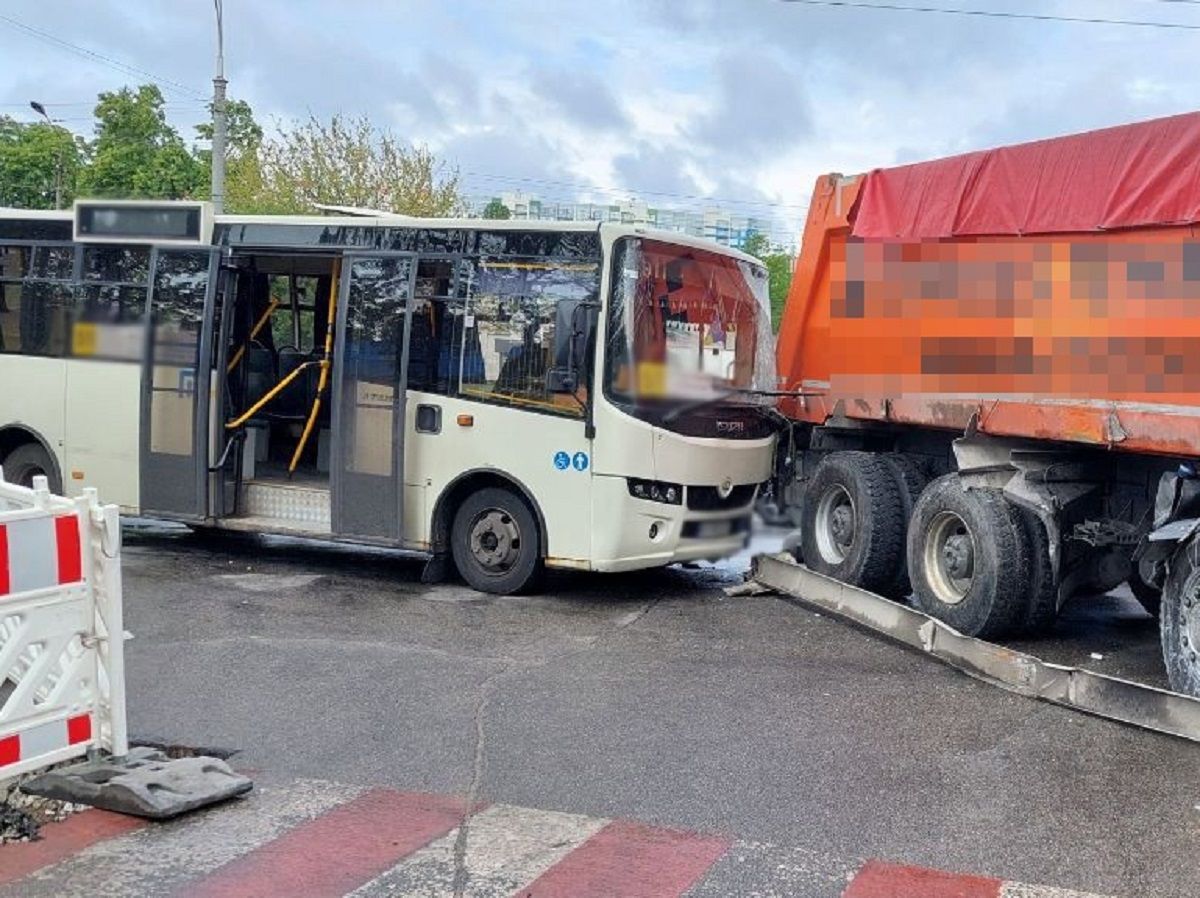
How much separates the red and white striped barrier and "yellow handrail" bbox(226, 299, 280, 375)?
349cm

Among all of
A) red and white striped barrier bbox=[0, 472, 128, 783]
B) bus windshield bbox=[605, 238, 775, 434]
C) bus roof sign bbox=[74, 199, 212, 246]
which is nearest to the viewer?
bus windshield bbox=[605, 238, 775, 434]

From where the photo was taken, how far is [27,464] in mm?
10641

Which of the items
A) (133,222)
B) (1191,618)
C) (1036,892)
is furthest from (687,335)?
(1191,618)

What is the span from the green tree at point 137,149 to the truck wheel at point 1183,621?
538 centimetres

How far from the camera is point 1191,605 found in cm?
620

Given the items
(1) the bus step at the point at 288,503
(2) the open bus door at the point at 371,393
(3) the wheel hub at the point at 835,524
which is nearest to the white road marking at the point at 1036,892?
(3) the wheel hub at the point at 835,524

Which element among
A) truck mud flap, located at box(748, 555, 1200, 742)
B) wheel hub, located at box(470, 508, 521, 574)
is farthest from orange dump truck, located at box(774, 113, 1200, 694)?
wheel hub, located at box(470, 508, 521, 574)

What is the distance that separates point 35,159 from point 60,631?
2.60 metres

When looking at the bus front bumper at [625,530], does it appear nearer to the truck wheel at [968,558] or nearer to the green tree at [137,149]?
the truck wheel at [968,558]

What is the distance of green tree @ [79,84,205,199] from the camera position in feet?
8.09

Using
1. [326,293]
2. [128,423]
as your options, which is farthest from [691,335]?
[128,423]

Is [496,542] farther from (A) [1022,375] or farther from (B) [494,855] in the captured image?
(B) [494,855]

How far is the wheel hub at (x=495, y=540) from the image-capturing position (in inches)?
359

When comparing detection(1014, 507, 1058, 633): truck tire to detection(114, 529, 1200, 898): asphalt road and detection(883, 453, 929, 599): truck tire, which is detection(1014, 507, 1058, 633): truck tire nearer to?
detection(114, 529, 1200, 898): asphalt road
